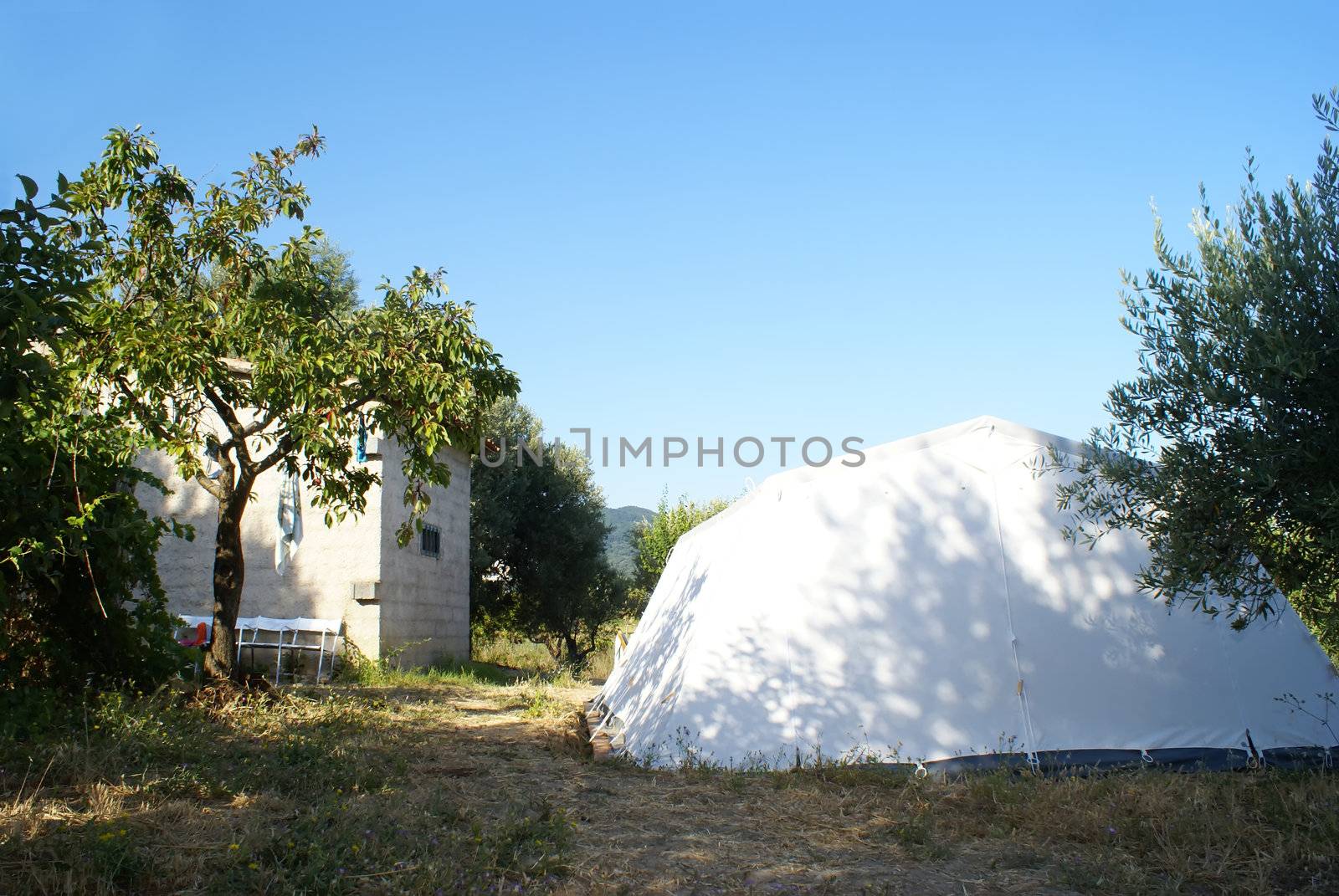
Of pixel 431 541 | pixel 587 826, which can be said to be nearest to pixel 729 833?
pixel 587 826

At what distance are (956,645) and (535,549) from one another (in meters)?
15.9

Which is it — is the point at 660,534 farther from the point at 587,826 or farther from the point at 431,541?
the point at 587,826

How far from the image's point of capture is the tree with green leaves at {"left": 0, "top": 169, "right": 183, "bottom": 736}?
226 inches

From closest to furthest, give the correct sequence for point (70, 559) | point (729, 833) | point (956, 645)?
1. point (729, 833)
2. point (956, 645)
3. point (70, 559)

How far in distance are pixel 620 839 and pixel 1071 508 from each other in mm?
3957

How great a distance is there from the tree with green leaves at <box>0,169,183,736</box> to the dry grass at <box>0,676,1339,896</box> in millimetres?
686

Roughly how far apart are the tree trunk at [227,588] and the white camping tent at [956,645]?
3.97 meters

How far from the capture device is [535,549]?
70.4 ft

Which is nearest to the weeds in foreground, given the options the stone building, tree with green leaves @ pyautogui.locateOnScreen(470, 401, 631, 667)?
the stone building

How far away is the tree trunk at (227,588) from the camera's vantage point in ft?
27.1

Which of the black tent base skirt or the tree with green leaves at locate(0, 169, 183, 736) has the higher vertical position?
the tree with green leaves at locate(0, 169, 183, 736)

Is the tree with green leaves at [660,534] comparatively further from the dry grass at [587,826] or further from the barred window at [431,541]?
the dry grass at [587,826]

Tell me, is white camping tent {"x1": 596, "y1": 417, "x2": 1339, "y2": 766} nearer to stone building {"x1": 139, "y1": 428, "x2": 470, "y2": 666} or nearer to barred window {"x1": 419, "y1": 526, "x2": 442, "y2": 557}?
stone building {"x1": 139, "y1": 428, "x2": 470, "y2": 666}

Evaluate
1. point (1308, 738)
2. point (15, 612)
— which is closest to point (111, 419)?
point (15, 612)
